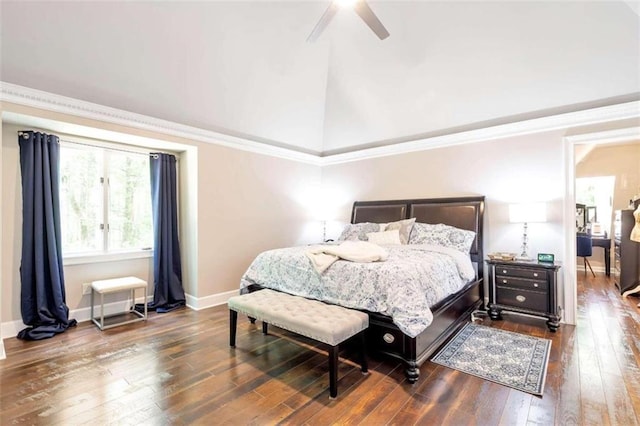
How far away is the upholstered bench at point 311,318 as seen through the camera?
6.99 feet

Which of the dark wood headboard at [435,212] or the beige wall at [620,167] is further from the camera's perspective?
the beige wall at [620,167]

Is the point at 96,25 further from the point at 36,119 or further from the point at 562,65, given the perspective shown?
the point at 562,65

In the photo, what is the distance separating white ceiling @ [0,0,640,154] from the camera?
9.00 ft

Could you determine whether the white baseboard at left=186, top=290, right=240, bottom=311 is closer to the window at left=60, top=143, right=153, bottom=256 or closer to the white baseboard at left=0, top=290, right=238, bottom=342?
the white baseboard at left=0, top=290, right=238, bottom=342

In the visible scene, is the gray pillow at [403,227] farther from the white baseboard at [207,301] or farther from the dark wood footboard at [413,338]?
the white baseboard at [207,301]

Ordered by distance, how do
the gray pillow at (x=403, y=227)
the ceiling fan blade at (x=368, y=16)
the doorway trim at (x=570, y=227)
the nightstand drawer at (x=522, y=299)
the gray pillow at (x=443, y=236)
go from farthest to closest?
the gray pillow at (x=403, y=227)
the gray pillow at (x=443, y=236)
the doorway trim at (x=570, y=227)
the nightstand drawer at (x=522, y=299)
the ceiling fan blade at (x=368, y=16)

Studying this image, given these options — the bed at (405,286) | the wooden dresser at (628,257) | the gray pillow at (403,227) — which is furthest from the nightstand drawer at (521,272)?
the wooden dresser at (628,257)

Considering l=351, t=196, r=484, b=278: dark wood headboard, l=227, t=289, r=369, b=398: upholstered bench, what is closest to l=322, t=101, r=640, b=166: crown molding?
l=351, t=196, r=484, b=278: dark wood headboard

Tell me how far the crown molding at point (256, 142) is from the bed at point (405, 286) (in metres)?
0.87

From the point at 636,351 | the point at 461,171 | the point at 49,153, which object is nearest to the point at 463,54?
the point at 461,171

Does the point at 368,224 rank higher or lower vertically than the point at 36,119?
lower

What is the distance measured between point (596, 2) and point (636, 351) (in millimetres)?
3121

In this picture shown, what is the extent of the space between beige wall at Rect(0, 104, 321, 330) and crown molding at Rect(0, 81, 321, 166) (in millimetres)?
68

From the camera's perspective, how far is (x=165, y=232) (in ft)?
13.8
